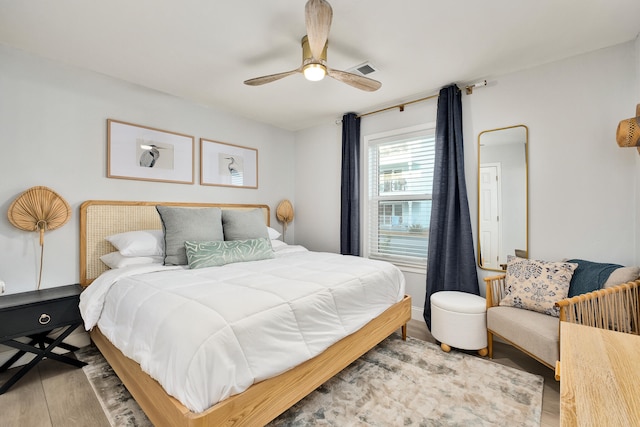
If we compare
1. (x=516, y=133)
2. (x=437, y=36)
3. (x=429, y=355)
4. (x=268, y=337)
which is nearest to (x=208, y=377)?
(x=268, y=337)

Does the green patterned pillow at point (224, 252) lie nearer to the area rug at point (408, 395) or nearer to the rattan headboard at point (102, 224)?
the rattan headboard at point (102, 224)

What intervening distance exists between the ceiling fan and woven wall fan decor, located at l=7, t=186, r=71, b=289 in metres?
1.85

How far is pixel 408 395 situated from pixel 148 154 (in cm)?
308

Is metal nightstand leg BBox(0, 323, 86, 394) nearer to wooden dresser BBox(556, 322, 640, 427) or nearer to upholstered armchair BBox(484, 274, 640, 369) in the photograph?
wooden dresser BBox(556, 322, 640, 427)

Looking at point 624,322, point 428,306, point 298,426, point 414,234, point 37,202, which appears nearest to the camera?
point 298,426

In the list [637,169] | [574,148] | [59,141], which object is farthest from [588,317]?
[59,141]

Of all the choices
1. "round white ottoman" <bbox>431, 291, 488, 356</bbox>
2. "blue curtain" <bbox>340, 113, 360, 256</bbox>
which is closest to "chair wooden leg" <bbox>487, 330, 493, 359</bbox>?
"round white ottoman" <bbox>431, 291, 488, 356</bbox>

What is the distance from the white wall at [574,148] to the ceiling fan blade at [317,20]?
1.82m

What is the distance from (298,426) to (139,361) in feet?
2.98

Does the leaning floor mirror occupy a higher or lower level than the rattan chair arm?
higher

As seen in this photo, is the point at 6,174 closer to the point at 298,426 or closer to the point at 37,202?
the point at 37,202

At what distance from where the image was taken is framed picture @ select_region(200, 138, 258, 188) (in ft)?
11.1

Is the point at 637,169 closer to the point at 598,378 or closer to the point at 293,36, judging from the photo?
the point at 598,378

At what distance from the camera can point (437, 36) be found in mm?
2100
